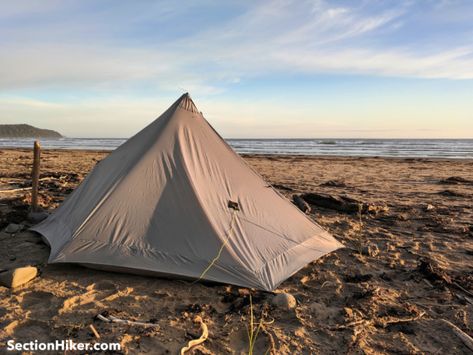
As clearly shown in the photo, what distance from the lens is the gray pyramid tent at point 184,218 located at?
4555 millimetres

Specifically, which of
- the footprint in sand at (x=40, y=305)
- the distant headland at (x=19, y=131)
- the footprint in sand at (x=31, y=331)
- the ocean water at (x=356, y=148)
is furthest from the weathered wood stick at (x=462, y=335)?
the distant headland at (x=19, y=131)

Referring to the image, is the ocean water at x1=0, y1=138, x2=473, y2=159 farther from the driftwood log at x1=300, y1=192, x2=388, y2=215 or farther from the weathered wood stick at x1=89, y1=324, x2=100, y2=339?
the weathered wood stick at x1=89, y1=324, x2=100, y2=339

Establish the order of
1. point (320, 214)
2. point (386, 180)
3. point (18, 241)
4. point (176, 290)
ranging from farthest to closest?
point (386, 180)
point (320, 214)
point (18, 241)
point (176, 290)

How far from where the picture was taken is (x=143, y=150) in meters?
5.39

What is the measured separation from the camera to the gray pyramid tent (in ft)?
14.9

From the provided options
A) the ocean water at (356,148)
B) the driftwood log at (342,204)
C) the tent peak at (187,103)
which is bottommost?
the driftwood log at (342,204)

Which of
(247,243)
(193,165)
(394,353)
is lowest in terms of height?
(394,353)

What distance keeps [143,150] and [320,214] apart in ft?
14.1

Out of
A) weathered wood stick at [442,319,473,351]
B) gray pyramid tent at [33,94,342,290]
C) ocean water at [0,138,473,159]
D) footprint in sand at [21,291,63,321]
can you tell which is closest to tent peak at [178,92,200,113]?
gray pyramid tent at [33,94,342,290]

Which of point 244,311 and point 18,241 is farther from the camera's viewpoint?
point 18,241

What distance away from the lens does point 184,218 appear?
4.85 metres

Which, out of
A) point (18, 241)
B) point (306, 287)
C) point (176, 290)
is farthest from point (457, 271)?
point (18, 241)

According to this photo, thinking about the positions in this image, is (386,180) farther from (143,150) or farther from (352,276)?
(143,150)

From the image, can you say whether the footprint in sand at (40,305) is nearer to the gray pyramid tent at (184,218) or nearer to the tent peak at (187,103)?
the gray pyramid tent at (184,218)
